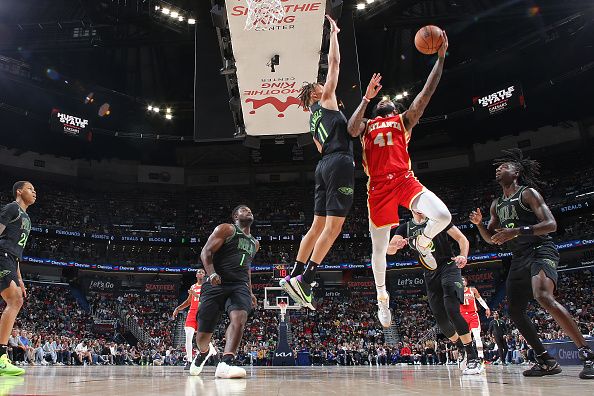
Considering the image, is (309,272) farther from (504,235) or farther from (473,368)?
(473,368)

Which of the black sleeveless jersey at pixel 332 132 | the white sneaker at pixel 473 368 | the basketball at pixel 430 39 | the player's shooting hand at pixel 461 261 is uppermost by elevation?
the basketball at pixel 430 39

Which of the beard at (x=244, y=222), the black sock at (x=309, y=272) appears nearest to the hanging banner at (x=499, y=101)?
the beard at (x=244, y=222)

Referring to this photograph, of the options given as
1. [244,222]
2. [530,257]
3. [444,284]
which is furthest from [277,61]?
[530,257]

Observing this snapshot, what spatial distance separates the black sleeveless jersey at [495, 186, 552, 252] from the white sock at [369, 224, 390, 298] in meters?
1.43

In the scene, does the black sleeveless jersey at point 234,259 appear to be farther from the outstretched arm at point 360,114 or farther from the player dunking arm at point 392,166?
the outstretched arm at point 360,114

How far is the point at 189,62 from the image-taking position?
25.3 metres

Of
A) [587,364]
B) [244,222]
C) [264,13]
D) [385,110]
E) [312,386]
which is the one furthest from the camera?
[264,13]

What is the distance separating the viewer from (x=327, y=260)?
3173cm

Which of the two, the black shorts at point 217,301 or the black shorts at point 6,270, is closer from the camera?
the black shorts at point 6,270

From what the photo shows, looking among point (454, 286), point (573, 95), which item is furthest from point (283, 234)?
point (454, 286)

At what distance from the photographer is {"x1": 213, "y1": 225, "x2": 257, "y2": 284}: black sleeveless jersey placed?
6.18m

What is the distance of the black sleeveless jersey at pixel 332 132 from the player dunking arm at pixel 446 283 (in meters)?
1.94

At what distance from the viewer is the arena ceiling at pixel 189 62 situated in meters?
18.8

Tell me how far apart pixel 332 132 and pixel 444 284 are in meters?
3.12
